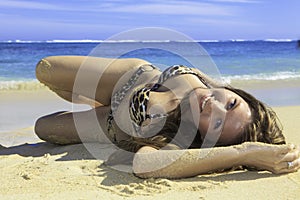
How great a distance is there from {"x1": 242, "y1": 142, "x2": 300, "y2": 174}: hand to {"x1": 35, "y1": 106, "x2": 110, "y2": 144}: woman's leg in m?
1.47

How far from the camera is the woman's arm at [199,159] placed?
8.63 ft

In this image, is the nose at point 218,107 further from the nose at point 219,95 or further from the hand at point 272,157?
the hand at point 272,157

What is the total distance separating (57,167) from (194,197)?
3.60 ft

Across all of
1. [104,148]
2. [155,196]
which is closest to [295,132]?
[104,148]

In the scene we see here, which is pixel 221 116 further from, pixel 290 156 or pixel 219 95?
pixel 290 156

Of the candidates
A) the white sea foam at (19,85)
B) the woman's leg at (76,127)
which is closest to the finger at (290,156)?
the woman's leg at (76,127)

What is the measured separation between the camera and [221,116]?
2.91 m

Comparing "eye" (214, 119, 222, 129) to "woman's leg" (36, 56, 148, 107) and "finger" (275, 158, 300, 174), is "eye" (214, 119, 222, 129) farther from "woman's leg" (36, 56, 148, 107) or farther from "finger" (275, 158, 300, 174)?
"woman's leg" (36, 56, 148, 107)

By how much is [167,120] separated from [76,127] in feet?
3.45

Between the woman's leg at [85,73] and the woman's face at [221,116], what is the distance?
1.00 m

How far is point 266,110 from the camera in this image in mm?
3066

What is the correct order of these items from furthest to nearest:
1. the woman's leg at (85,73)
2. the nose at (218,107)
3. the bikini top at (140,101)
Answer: the woman's leg at (85,73) → the bikini top at (140,101) → the nose at (218,107)

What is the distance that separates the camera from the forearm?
2.62m

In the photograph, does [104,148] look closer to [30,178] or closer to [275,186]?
[30,178]
